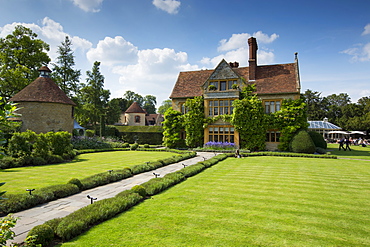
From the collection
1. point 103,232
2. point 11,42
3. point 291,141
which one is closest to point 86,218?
point 103,232

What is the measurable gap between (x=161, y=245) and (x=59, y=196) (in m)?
5.77

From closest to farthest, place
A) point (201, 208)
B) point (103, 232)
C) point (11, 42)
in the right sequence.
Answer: point (103, 232), point (201, 208), point (11, 42)

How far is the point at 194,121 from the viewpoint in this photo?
94.6 feet

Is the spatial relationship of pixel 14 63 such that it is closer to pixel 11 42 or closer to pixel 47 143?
pixel 11 42

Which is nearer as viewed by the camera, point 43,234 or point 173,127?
point 43,234

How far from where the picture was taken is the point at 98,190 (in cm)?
1002

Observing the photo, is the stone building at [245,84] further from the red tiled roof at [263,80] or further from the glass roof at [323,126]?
the glass roof at [323,126]

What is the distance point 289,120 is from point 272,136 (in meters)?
2.99

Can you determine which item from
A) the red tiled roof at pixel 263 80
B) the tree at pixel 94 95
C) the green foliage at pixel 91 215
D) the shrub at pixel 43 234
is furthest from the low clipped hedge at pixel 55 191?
the tree at pixel 94 95

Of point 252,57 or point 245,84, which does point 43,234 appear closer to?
point 245,84

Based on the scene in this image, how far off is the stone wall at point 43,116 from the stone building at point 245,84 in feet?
52.0

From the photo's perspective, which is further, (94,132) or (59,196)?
(94,132)

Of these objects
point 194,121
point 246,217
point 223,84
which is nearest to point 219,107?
point 223,84

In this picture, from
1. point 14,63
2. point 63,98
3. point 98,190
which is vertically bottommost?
point 98,190
